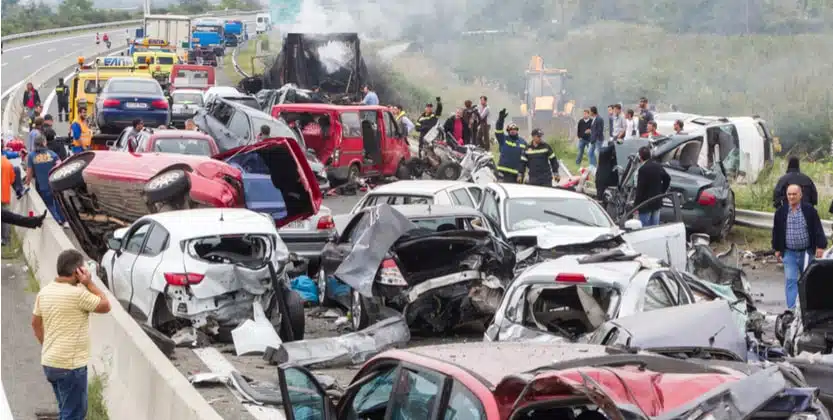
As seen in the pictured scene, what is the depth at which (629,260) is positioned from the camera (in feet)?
38.6

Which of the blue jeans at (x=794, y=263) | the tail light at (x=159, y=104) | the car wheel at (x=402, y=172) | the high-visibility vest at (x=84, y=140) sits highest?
the blue jeans at (x=794, y=263)

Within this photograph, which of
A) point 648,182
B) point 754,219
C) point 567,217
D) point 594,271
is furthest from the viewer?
point 754,219

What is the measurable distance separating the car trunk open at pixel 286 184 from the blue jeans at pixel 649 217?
15.4 ft

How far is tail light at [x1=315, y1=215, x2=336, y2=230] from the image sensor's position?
1809 centimetres

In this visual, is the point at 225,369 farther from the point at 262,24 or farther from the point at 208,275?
→ the point at 262,24

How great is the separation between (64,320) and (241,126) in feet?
53.7

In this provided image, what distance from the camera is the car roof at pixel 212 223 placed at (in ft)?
45.1

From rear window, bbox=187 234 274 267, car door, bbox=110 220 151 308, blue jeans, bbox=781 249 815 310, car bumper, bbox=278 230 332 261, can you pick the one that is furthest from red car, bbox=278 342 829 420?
car bumper, bbox=278 230 332 261

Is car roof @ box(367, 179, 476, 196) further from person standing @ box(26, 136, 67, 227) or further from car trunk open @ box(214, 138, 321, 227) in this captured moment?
person standing @ box(26, 136, 67, 227)

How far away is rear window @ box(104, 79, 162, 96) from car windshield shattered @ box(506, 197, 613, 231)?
1850 cm

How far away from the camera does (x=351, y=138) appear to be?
27578 millimetres

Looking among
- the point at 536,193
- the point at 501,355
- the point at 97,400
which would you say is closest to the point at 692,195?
the point at 536,193

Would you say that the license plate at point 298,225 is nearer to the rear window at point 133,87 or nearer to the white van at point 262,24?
the rear window at point 133,87

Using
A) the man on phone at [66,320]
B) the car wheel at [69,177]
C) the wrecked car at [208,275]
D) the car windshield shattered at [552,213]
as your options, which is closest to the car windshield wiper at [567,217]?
the car windshield shattered at [552,213]
